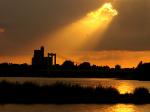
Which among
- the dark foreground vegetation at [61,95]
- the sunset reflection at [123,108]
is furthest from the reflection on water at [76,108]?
the dark foreground vegetation at [61,95]

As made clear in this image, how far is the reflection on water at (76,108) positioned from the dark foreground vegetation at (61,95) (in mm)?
3169

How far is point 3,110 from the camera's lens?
1945 inches

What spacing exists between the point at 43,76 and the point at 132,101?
11667cm

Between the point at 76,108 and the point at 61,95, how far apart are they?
29.0 feet

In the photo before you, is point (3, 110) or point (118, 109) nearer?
point (3, 110)

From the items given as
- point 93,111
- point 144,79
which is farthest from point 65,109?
point 144,79

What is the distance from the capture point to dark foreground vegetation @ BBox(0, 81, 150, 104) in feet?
192

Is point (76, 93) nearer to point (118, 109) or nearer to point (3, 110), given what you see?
point (118, 109)

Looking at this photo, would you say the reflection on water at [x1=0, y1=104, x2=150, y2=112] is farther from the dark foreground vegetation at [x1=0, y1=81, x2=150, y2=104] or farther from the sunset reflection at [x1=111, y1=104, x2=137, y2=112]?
the dark foreground vegetation at [x1=0, y1=81, x2=150, y2=104]

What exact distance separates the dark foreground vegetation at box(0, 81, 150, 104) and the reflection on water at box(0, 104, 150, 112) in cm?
317

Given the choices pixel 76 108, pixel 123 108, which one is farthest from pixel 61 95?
pixel 123 108

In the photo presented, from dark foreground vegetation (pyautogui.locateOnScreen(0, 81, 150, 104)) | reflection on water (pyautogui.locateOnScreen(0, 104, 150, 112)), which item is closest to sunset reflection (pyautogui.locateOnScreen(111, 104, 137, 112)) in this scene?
reflection on water (pyautogui.locateOnScreen(0, 104, 150, 112))

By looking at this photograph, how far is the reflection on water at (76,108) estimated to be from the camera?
5097 centimetres

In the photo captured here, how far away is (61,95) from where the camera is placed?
6194 cm
